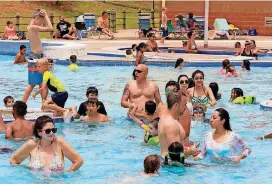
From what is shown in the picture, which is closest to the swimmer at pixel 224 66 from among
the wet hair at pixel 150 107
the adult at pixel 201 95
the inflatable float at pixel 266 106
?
the inflatable float at pixel 266 106

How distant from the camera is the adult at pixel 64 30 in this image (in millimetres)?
29234

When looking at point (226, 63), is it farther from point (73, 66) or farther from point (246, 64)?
point (73, 66)

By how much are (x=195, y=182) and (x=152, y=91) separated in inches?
132

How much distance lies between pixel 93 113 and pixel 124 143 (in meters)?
1.08

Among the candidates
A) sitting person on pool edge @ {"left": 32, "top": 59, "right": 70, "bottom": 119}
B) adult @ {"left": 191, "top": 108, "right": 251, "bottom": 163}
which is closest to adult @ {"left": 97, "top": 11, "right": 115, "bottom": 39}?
sitting person on pool edge @ {"left": 32, "top": 59, "right": 70, "bottom": 119}

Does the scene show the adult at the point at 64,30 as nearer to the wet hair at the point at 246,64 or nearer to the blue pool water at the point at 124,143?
the blue pool water at the point at 124,143

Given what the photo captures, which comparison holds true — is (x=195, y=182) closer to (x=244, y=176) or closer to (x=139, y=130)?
(x=244, y=176)

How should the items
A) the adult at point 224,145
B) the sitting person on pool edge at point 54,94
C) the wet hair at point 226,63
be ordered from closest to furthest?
1. the adult at point 224,145
2. the sitting person on pool edge at point 54,94
3. the wet hair at point 226,63

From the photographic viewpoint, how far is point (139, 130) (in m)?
12.8

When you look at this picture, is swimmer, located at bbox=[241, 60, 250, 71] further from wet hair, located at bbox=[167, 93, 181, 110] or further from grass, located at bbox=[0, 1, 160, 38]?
grass, located at bbox=[0, 1, 160, 38]

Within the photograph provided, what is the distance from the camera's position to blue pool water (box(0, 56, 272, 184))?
383 inches

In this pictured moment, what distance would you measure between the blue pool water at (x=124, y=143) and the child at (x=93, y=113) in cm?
12

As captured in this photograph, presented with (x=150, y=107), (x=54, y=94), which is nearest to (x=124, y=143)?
(x=150, y=107)

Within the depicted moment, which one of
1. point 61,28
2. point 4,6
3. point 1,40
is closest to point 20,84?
point 1,40
